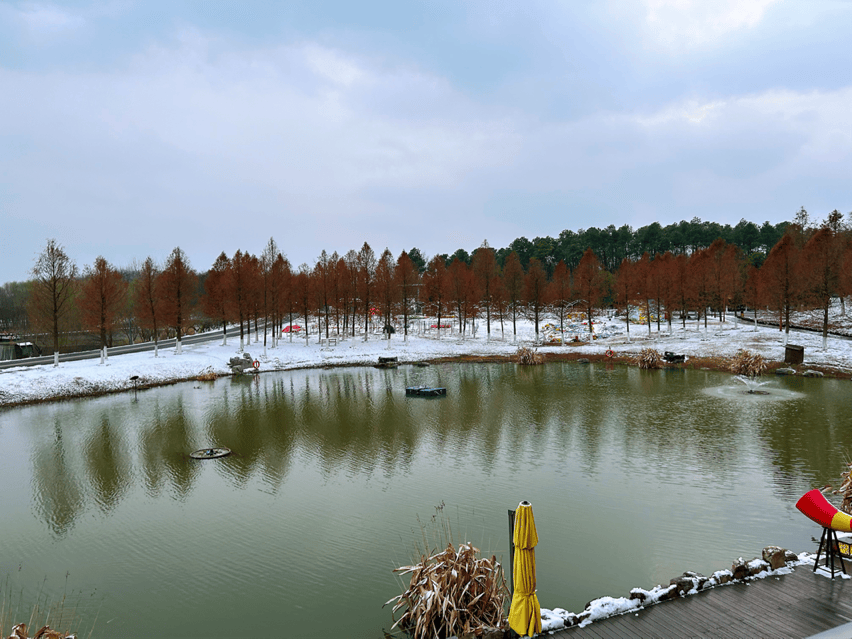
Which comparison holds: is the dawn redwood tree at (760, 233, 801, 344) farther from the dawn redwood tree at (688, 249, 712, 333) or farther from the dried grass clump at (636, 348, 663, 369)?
the dried grass clump at (636, 348, 663, 369)

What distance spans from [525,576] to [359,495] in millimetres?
8630

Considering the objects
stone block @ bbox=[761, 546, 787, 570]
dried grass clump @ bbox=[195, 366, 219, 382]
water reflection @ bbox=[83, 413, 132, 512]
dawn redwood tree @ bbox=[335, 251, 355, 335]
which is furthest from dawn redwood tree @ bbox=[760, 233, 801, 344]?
water reflection @ bbox=[83, 413, 132, 512]

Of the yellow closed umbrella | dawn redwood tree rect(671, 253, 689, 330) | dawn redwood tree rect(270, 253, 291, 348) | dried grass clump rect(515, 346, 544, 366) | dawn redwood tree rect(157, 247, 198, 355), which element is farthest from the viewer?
dawn redwood tree rect(671, 253, 689, 330)

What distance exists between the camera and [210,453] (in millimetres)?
18922

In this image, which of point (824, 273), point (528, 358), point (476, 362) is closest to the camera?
point (824, 273)

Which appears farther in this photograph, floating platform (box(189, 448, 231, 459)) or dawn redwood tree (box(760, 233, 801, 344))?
dawn redwood tree (box(760, 233, 801, 344))

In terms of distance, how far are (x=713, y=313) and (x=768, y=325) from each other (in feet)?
78.0

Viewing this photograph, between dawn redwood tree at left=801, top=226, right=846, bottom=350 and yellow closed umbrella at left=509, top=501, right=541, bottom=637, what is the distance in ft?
142

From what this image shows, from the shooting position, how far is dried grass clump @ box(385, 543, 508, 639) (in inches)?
291

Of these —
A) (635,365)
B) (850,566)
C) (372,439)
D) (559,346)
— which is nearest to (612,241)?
(559,346)

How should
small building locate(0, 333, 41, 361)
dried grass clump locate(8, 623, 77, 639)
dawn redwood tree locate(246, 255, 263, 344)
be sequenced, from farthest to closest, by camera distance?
1. small building locate(0, 333, 41, 361)
2. dawn redwood tree locate(246, 255, 263, 344)
3. dried grass clump locate(8, 623, 77, 639)

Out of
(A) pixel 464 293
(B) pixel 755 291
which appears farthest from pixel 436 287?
(B) pixel 755 291

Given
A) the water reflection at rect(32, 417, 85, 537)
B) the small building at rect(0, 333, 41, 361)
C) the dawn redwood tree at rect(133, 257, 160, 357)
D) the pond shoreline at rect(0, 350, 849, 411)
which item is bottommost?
the water reflection at rect(32, 417, 85, 537)

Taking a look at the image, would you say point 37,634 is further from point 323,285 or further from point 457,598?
point 323,285
